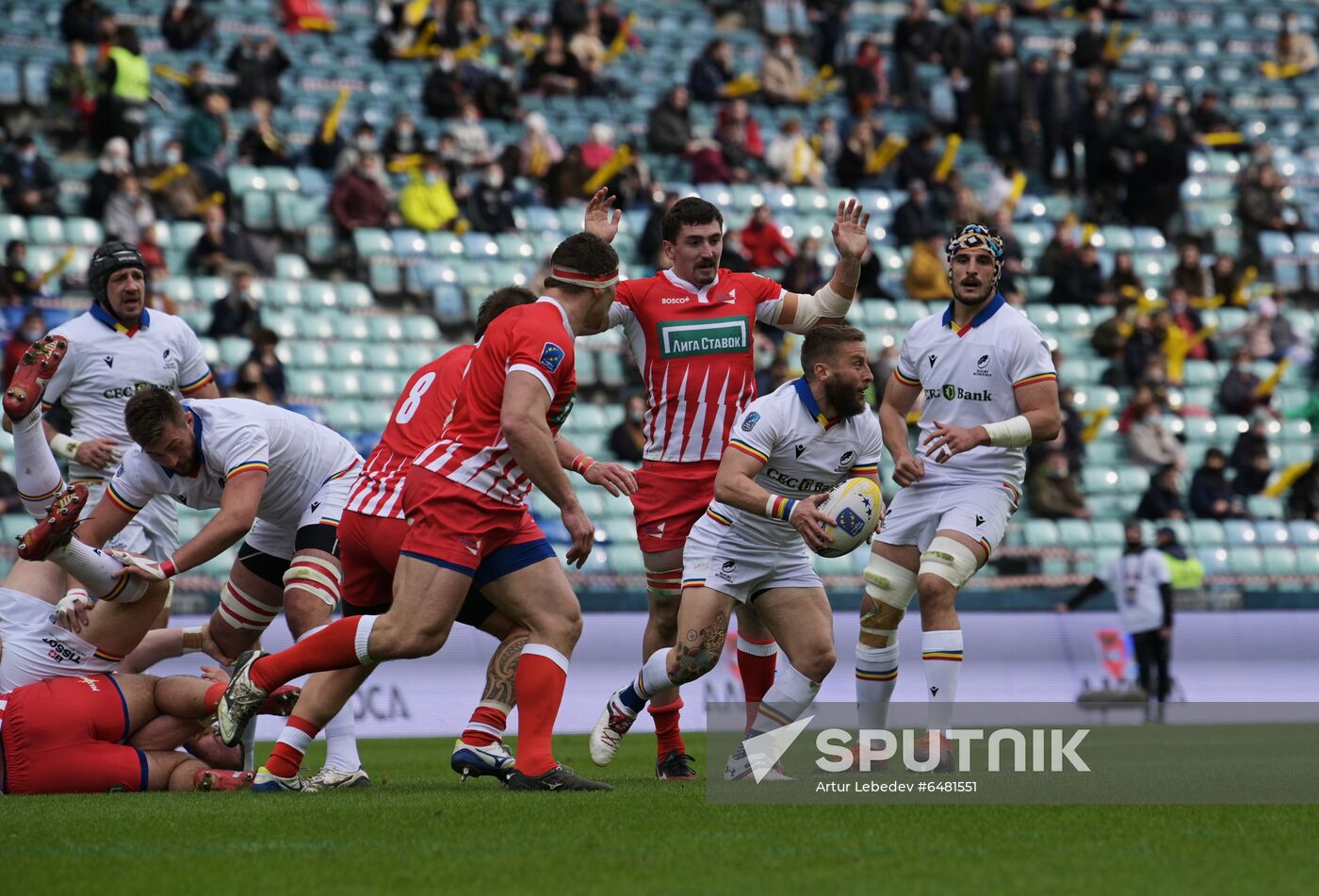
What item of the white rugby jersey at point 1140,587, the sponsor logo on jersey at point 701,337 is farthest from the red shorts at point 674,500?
the white rugby jersey at point 1140,587

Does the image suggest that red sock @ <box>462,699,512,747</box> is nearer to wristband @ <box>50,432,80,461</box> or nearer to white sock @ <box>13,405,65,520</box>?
white sock @ <box>13,405,65,520</box>

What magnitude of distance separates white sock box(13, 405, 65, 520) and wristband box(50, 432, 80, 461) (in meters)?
0.24

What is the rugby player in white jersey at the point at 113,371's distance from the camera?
9844 mm

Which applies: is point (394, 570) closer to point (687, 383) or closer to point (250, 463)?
point (250, 463)

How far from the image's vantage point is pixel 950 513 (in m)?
8.89

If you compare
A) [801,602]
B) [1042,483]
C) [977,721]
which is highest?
[801,602]

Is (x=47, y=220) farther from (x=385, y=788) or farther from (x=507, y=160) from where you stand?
(x=385, y=788)

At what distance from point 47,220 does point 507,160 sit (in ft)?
18.9

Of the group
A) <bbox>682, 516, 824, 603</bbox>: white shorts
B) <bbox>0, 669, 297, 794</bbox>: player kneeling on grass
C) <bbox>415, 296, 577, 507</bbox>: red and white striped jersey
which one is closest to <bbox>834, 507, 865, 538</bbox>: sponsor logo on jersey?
<bbox>682, 516, 824, 603</bbox>: white shorts

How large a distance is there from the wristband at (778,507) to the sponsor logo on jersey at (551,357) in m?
1.18

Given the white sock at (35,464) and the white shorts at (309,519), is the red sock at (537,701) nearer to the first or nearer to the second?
the white shorts at (309,519)

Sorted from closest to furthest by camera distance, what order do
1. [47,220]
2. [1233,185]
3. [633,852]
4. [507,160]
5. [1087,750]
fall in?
[633,852] → [1087,750] → [47,220] → [507,160] → [1233,185]

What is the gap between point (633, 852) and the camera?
227 inches

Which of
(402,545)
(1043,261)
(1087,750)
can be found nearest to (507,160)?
(1043,261)
